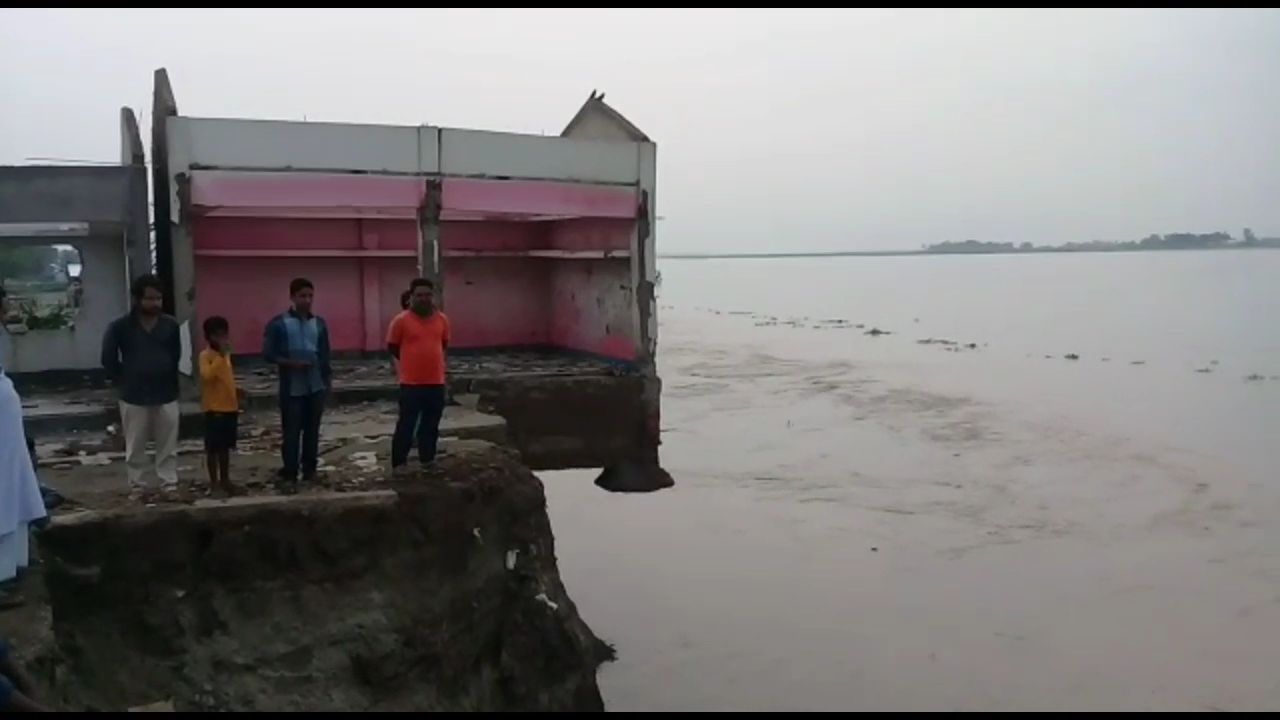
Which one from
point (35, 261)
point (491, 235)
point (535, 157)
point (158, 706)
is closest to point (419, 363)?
point (158, 706)

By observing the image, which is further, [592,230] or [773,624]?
[592,230]

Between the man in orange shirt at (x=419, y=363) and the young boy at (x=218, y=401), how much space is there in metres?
1.09

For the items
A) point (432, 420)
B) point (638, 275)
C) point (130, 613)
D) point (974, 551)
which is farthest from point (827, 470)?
point (130, 613)

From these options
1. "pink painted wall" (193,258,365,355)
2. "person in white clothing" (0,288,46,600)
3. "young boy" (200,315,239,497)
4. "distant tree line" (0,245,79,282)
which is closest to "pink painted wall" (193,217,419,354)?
"pink painted wall" (193,258,365,355)

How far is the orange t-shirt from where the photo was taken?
24.8ft

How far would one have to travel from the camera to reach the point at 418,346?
24.8 feet

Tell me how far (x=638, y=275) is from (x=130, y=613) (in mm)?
7034

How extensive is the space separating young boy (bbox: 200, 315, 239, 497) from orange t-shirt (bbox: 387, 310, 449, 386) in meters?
1.11

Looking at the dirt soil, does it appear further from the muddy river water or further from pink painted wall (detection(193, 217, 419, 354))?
pink painted wall (detection(193, 217, 419, 354))

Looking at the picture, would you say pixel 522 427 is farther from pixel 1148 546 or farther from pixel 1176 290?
pixel 1176 290

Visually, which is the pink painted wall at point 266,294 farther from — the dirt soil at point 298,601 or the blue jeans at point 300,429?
the dirt soil at point 298,601

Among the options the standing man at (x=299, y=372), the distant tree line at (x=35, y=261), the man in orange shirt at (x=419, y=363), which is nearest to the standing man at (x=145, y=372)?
the standing man at (x=299, y=372)

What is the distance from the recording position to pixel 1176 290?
77.0 meters

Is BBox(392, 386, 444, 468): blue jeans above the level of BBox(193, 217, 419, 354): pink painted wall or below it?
below
